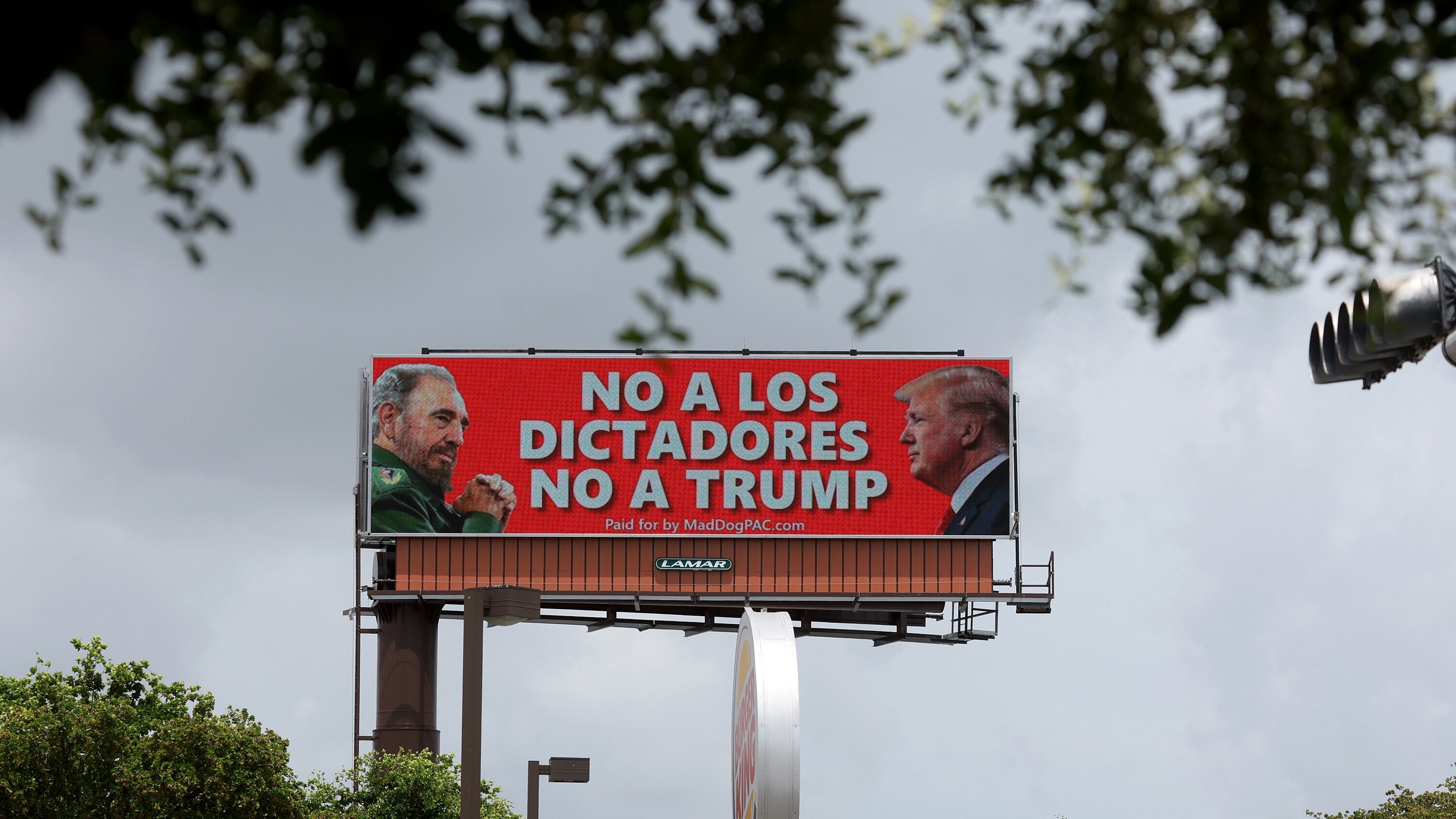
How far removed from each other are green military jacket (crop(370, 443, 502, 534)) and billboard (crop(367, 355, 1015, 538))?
0.04 meters

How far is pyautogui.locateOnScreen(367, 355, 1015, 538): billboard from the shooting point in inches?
1561

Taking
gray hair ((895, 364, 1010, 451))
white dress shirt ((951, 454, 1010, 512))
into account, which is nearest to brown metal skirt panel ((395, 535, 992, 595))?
white dress shirt ((951, 454, 1010, 512))

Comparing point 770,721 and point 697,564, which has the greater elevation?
point 697,564

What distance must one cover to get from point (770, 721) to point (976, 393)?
74.9ft

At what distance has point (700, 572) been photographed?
39.5m

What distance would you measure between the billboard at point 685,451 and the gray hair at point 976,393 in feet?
0.15

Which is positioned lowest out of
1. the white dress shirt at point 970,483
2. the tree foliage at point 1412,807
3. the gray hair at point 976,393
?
the tree foliage at point 1412,807

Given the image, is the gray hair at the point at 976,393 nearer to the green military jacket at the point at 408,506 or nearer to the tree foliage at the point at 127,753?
the green military jacket at the point at 408,506

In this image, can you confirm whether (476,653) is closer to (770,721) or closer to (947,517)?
(770,721)

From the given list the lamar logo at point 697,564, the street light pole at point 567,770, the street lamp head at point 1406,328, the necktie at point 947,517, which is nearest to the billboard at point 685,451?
the necktie at point 947,517

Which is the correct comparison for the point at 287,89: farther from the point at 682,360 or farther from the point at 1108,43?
the point at 682,360

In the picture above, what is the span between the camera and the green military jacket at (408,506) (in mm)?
39781

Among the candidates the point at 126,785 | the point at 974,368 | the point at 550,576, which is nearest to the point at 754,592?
the point at 550,576

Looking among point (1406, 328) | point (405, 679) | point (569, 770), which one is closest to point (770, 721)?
point (569, 770)
